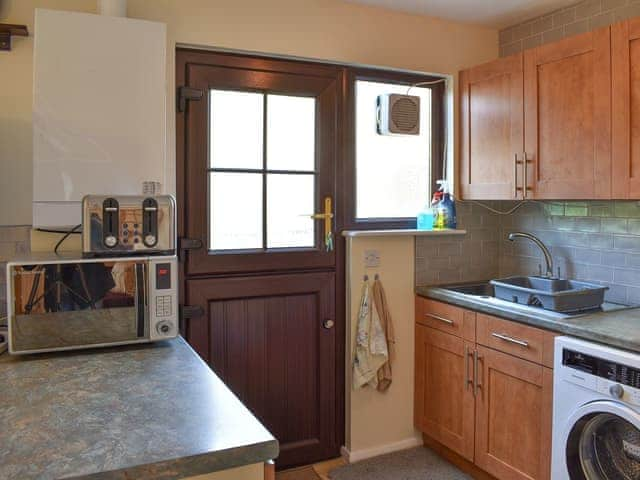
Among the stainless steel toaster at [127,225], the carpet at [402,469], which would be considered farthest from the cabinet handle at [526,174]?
the stainless steel toaster at [127,225]

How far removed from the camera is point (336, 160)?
2.75 metres

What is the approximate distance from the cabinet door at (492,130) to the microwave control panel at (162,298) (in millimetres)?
1689

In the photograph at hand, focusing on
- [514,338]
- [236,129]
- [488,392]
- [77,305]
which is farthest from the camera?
[236,129]

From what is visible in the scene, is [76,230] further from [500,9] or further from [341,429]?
[500,9]

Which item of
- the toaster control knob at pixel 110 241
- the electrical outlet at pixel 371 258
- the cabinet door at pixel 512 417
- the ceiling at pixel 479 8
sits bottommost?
the cabinet door at pixel 512 417

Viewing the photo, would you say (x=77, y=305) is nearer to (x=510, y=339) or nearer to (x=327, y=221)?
(x=327, y=221)

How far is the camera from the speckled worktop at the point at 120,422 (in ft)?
3.48

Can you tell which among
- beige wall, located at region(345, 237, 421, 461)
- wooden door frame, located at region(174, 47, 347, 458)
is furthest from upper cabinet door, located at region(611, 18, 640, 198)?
wooden door frame, located at region(174, 47, 347, 458)

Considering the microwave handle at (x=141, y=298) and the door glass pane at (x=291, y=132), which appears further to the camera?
the door glass pane at (x=291, y=132)

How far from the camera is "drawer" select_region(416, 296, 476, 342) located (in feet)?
8.32

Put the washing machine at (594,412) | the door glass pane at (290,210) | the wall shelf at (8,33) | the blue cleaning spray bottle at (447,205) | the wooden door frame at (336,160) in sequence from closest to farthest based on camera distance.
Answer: the washing machine at (594,412)
the wall shelf at (8,33)
the wooden door frame at (336,160)
the door glass pane at (290,210)
the blue cleaning spray bottle at (447,205)

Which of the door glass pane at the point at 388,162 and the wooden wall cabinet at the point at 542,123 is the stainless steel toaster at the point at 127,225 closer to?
the door glass pane at the point at 388,162

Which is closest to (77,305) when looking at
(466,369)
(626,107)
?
(466,369)

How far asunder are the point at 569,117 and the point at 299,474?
208 centimetres
